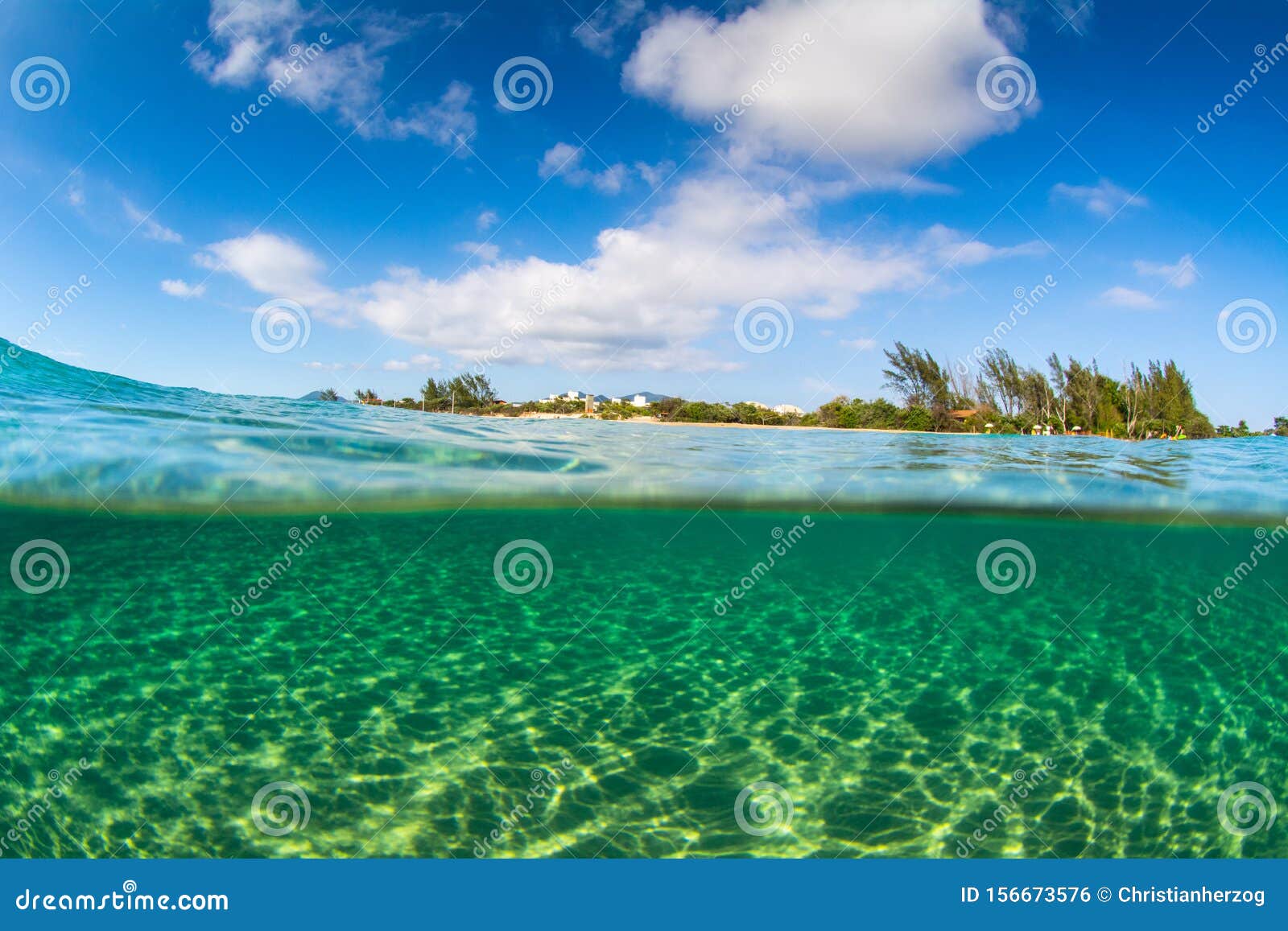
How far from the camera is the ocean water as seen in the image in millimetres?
7527

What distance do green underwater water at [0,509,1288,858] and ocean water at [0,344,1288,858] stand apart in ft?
0.21

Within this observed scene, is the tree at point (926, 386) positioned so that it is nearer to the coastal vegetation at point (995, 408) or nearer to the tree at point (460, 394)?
the coastal vegetation at point (995, 408)

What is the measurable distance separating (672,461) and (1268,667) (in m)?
15.5

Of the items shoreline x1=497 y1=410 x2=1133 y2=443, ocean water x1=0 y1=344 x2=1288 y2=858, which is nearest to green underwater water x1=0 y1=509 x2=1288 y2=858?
ocean water x1=0 y1=344 x2=1288 y2=858

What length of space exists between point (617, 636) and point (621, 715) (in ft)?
13.0

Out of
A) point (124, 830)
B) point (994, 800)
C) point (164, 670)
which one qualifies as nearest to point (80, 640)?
point (164, 670)

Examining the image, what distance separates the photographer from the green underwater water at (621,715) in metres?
7.29

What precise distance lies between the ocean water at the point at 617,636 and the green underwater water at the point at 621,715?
63mm

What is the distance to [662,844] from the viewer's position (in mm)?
6980

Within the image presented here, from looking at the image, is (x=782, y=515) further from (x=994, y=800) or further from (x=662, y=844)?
(x=662, y=844)

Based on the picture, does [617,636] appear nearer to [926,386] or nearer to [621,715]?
[621,715]

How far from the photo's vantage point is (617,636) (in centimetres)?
1366

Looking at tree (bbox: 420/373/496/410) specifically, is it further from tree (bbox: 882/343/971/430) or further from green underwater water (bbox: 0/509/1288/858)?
tree (bbox: 882/343/971/430)

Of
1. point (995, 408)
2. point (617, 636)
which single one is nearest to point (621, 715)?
point (617, 636)
